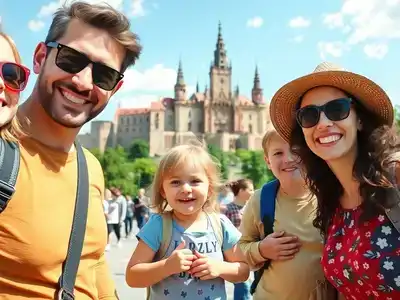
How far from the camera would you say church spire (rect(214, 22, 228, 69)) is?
347 ft

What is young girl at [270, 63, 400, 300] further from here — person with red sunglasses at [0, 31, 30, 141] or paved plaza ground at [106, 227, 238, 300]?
paved plaza ground at [106, 227, 238, 300]

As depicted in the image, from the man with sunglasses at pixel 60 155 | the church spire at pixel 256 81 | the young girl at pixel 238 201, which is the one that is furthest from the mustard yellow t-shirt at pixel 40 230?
the church spire at pixel 256 81

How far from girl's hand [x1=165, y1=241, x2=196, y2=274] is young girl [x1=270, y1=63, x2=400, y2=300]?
25.7 inches

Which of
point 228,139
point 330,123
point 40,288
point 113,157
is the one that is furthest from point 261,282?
point 228,139

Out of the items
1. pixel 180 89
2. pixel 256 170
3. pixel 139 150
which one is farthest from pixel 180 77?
pixel 256 170

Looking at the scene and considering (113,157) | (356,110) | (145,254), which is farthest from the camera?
(113,157)

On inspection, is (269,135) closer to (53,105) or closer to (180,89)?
(53,105)

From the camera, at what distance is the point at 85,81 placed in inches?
78.4

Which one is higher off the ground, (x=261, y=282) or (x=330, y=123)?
(x=330, y=123)

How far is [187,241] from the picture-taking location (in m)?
2.76

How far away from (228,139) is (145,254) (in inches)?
3690

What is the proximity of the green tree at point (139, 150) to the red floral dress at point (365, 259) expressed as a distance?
92927mm

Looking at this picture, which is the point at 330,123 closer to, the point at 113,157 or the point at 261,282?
the point at 261,282

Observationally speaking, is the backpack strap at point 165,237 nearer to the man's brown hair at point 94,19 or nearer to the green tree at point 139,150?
the man's brown hair at point 94,19
